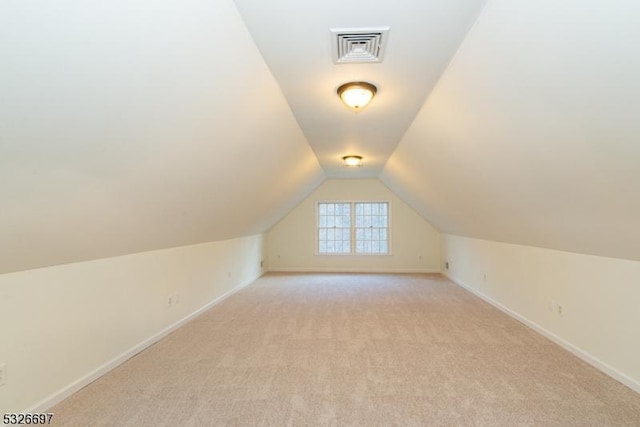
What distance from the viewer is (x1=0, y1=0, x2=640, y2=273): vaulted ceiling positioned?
133cm

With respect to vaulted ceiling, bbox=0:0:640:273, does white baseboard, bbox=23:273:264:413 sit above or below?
below

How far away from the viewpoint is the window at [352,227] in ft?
27.1

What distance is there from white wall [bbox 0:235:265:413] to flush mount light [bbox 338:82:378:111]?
244cm

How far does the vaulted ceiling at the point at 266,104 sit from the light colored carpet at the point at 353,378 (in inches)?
41.3

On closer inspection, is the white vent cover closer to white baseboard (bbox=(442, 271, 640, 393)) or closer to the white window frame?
white baseboard (bbox=(442, 271, 640, 393))

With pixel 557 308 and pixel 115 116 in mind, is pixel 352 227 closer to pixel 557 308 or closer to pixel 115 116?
pixel 557 308

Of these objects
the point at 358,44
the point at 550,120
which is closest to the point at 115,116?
the point at 358,44

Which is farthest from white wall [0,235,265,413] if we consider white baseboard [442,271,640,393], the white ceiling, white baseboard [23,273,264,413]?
white baseboard [442,271,640,393]

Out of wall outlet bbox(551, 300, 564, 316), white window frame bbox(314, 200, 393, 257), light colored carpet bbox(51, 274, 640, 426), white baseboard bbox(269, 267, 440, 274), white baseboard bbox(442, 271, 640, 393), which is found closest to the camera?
light colored carpet bbox(51, 274, 640, 426)

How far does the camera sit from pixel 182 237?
381 cm

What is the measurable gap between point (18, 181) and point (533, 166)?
3.14 m

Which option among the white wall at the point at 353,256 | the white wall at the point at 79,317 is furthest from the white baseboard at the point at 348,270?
the white wall at the point at 79,317

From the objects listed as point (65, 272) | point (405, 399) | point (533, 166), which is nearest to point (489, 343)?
point (405, 399)

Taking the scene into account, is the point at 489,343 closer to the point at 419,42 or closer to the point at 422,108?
the point at 422,108
